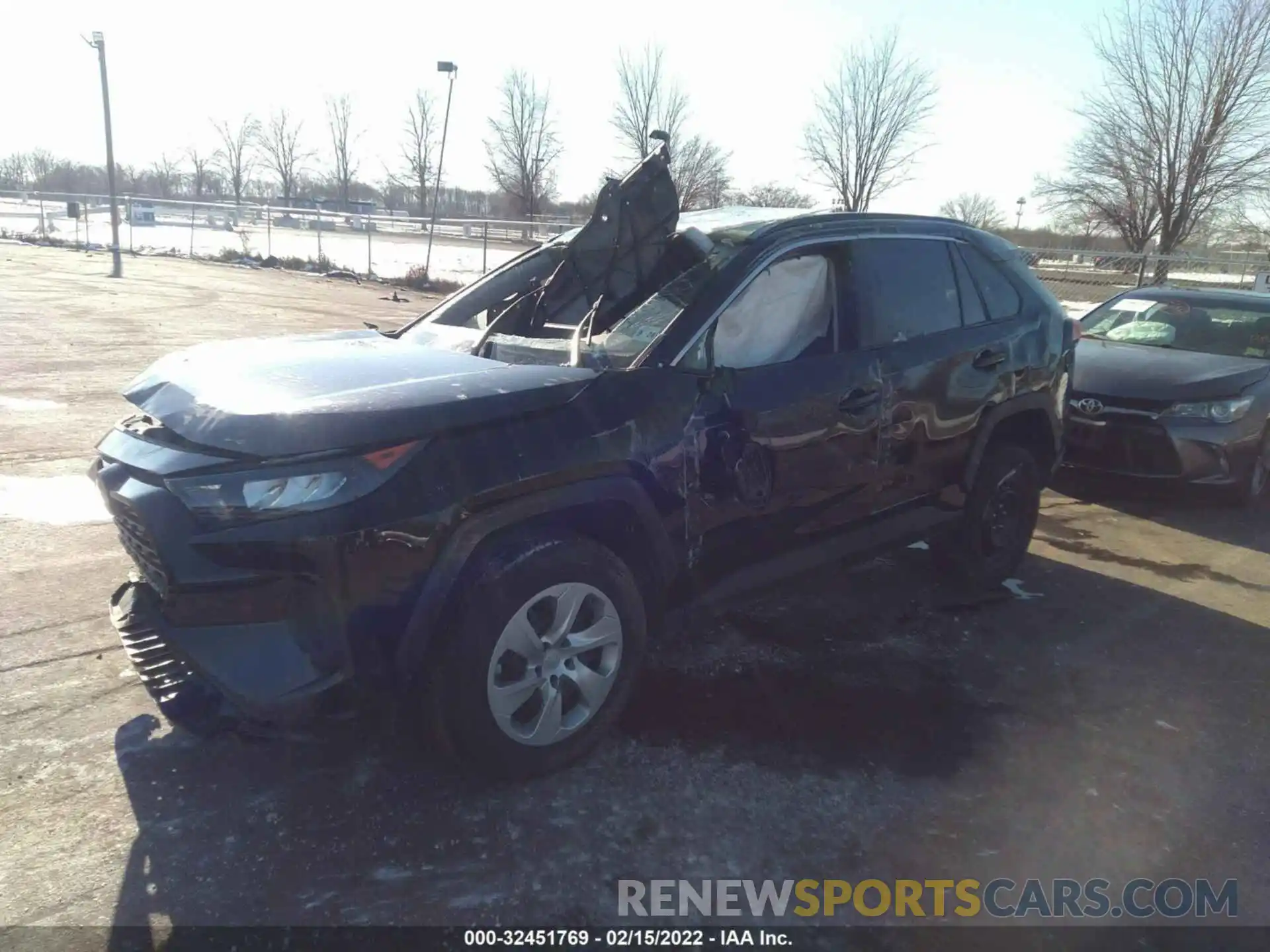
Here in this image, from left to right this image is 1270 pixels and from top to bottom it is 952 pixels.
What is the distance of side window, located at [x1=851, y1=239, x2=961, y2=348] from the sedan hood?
97.0 inches

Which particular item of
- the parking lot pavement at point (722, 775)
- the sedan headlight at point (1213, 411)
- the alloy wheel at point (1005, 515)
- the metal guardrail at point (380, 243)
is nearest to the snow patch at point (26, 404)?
the parking lot pavement at point (722, 775)

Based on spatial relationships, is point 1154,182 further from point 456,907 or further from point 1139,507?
point 456,907

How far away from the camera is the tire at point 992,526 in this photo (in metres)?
4.69

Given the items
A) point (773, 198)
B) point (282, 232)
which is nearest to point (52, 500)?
point (773, 198)

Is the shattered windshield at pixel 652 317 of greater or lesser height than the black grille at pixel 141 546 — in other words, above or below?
above

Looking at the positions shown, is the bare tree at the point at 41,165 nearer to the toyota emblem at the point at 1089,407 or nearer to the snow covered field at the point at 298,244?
the snow covered field at the point at 298,244

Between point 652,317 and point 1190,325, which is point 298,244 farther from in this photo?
point 652,317

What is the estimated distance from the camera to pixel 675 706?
142 inches

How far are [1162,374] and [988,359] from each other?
10.5 feet

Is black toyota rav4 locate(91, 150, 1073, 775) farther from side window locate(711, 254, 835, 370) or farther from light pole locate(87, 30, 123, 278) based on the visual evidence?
light pole locate(87, 30, 123, 278)

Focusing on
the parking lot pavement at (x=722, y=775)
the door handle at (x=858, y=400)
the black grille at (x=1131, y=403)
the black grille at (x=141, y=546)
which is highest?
the door handle at (x=858, y=400)

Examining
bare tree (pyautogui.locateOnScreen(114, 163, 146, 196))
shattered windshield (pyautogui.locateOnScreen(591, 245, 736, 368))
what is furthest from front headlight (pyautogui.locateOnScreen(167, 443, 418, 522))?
bare tree (pyautogui.locateOnScreen(114, 163, 146, 196))

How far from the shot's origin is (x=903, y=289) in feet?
13.7

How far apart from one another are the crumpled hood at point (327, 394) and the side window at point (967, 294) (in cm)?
230
